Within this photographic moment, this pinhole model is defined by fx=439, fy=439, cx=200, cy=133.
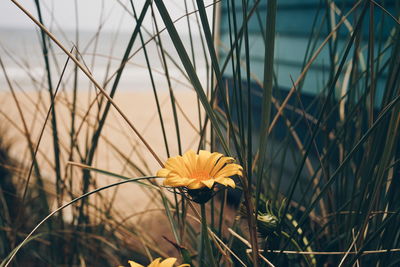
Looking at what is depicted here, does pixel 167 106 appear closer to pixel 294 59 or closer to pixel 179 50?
pixel 294 59

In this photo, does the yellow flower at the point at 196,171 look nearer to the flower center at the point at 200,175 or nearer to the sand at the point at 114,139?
the flower center at the point at 200,175

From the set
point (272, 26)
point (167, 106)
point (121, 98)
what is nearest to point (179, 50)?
point (272, 26)

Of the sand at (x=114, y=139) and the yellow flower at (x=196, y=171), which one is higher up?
the yellow flower at (x=196, y=171)

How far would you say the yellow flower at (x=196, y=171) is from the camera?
12.5 inches

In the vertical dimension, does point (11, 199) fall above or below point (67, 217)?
above

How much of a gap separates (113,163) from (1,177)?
1.43m

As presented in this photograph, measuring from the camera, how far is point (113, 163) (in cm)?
261

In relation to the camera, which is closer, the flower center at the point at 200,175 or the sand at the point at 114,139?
the flower center at the point at 200,175

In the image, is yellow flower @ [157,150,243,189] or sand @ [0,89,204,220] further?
sand @ [0,89,204,220]

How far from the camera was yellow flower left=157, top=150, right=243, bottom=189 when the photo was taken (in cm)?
32

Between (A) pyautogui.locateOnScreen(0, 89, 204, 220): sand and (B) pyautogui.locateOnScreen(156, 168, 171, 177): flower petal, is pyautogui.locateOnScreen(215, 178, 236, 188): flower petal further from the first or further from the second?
(A) pyautogui.locateOnScreen(0, 89, 204, 220): sand

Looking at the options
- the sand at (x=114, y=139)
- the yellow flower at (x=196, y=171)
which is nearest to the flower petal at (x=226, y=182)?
the yellow flower at (x=196, y=171)

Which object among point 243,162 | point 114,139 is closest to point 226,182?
point 243,162

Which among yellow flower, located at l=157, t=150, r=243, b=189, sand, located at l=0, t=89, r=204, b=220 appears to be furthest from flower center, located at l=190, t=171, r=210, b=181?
sand, located at l=0, t=89, r=204, b=220
